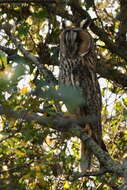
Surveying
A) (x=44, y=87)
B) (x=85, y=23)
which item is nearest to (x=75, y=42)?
(x=85, y=23)

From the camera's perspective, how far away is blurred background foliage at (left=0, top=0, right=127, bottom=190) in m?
3.00

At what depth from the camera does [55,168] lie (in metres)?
3.57

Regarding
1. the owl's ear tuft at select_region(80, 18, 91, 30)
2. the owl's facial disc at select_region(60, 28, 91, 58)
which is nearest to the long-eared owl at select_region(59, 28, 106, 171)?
the owl's facial disc at select_region(60, 28, 91, 58)

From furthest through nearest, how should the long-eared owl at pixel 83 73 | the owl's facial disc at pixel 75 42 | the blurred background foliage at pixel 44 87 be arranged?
1. the owl's facial disc at pixel 75 42
2. the long-eared owl at pixel 83 73
3. the blurred background foliage at pixel 44 87

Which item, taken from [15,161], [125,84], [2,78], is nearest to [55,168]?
[15,161]

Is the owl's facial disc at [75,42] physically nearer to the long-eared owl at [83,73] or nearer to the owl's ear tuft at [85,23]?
the long-eared owl at [83,73]

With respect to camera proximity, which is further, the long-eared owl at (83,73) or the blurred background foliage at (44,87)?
the long-eared owl at (83,73)

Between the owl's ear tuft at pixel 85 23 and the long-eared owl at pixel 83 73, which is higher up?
the owl's ear tuft at pixel 85 23

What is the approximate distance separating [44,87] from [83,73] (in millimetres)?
1865

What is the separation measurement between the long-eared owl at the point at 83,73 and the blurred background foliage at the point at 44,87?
0.47 ft

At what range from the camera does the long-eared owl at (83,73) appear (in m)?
4.32

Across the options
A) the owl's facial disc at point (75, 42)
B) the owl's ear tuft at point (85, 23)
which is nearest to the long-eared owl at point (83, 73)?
the owl's facial disc at point (75, 42)

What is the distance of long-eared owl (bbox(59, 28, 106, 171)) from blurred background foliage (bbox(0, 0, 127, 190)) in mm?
144

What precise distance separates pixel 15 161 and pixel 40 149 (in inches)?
20.9
